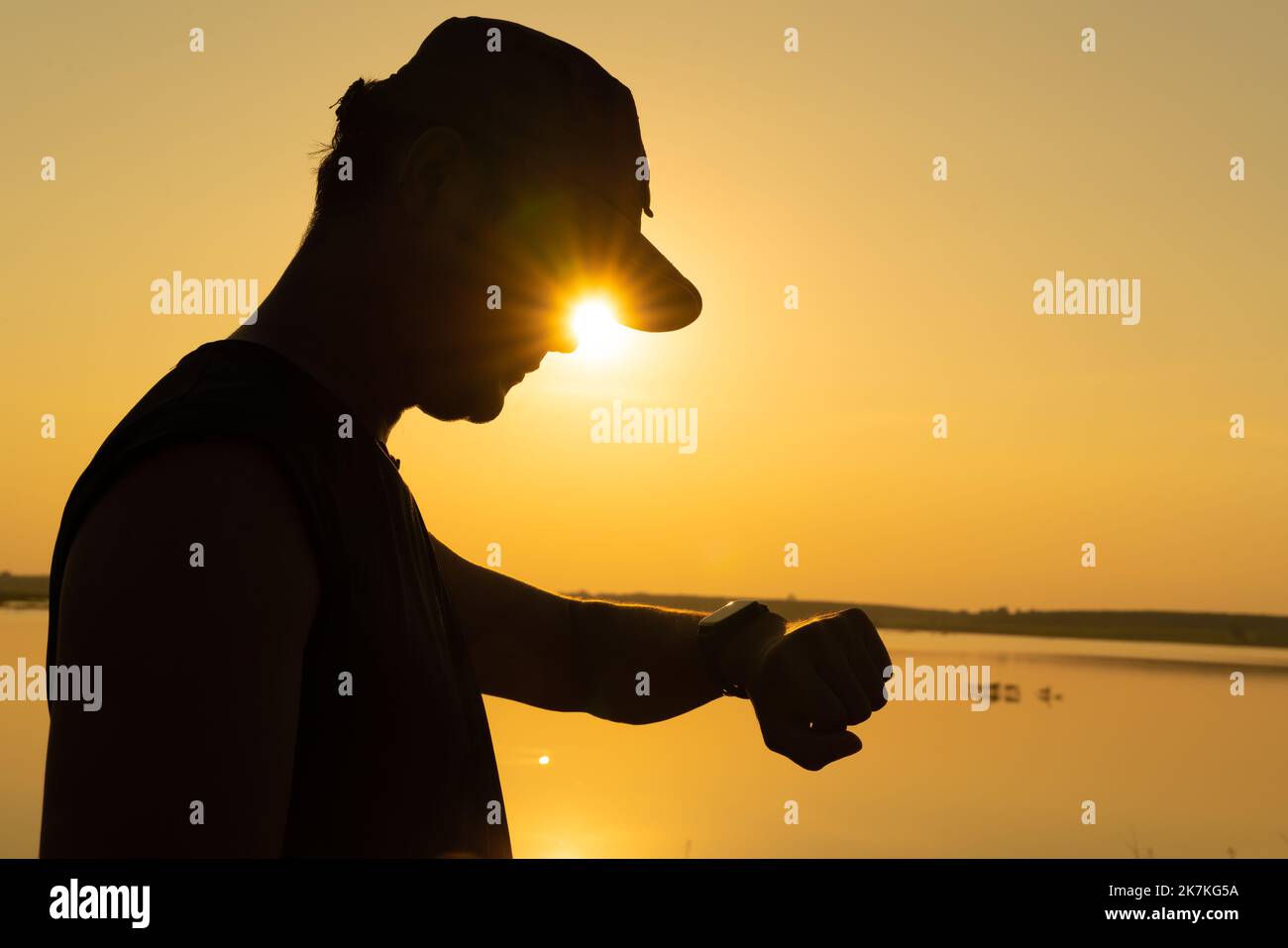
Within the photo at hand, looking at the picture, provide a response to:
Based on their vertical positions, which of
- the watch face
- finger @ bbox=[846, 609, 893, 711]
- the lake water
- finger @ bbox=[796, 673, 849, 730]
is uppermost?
the watch face

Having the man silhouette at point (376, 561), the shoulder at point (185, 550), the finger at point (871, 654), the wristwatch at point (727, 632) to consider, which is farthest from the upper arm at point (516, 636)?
the shoulder at point (185, 550)

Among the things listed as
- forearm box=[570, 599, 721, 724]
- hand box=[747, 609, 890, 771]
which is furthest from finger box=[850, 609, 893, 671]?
forearm box=[570, 599, 721, 724]

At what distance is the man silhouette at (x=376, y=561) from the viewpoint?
4.34 feet

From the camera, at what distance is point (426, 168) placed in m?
2.00

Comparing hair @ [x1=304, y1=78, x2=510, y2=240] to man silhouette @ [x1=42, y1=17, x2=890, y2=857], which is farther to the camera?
hair @ [x1=304, y1=78, x2=510, y2=240]

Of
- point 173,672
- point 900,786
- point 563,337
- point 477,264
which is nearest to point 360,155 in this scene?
point 477,264

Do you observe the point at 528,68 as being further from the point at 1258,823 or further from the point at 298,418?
the point at 1258,823

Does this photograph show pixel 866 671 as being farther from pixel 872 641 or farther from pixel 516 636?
pixel 516 636

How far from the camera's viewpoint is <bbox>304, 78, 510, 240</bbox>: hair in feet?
6.72

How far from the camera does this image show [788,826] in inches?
815

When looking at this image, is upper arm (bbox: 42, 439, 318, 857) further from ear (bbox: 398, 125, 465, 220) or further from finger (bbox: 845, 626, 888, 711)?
finger (bbox: 845, 626, 888, 711)

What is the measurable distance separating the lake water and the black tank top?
14.6 meters

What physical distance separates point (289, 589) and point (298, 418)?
288mm

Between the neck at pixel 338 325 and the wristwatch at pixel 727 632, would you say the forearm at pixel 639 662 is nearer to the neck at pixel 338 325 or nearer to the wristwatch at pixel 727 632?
the wristwatch at pixel 727 632
